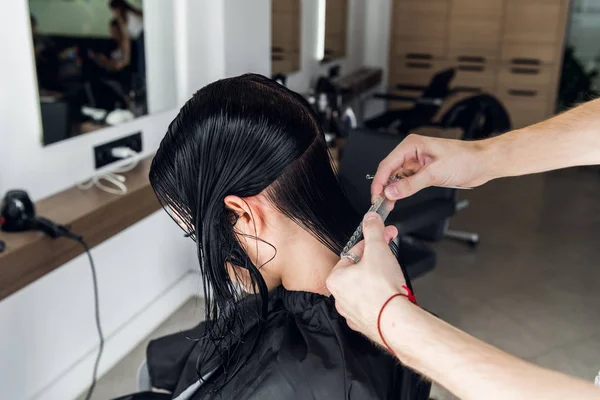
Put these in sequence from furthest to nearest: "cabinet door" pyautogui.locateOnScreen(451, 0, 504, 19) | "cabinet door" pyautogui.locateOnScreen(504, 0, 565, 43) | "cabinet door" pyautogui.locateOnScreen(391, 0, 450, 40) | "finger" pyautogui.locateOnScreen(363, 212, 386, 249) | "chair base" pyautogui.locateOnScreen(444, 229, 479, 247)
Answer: "cabinet door" pyautogui.locateOnScreen(391, 0, 450, 40), "cabinet door" pyautogui.locateOnScreen(451, 0, 504, 19), "cabinet door" pyautogui.locateOnScreen(504, 0, 565, 43), "chair base" pyautogui.locateOnScreen(444, 229, 479, 247), "finger" pyautogui.locateOnScreen(363, 212, 386, 249)

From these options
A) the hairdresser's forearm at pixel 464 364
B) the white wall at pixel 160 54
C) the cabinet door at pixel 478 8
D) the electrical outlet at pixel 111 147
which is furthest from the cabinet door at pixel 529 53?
the hairdresser's forearm at pixel 464 364

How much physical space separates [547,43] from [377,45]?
1.41 m

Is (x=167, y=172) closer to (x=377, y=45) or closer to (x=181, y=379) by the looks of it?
(x=181, y=379)

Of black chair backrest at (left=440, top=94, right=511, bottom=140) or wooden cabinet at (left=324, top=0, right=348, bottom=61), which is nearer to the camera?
black chair backrest at (left=440, top=94, right=511, bottom=140)

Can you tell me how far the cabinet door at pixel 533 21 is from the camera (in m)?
4.77

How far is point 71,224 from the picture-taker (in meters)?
1.55

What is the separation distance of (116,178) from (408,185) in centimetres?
124

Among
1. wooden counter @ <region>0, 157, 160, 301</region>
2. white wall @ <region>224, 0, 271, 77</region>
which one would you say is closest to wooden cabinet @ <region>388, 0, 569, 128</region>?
white wall @ <region>224, 0, 271, 77</region>

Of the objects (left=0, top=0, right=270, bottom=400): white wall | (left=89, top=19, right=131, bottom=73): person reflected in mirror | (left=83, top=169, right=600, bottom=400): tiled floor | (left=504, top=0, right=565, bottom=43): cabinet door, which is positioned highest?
(left=504, top=0, right=565, bottom=43): cabinet door

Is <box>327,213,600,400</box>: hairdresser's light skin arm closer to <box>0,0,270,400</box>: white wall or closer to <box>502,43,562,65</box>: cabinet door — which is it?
<box>0,0,270,400</box>: white wall

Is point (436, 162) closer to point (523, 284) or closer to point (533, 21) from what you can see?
point (523, 284)

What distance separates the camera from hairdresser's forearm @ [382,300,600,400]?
62cm

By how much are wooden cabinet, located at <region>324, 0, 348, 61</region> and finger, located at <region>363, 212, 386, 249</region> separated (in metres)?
3.18

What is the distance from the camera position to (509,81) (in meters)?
4.97
